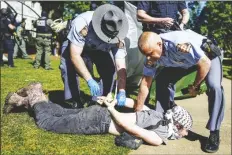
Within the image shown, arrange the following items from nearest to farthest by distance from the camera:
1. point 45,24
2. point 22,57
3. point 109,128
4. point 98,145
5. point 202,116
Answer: point 98,145, point 109,128, point 202,116, point 45,24, point 22,57

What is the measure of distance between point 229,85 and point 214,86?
565 cm

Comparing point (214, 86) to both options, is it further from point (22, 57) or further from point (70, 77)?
point (22, 57)

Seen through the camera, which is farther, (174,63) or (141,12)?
(141,12)

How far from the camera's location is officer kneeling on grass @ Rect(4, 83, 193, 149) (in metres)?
3.73

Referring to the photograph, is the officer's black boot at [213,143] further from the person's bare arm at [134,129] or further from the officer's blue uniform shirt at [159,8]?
the officer's blue uniform shirt at [159,8]

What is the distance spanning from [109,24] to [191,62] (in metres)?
0.88

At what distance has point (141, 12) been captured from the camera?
15.7ft

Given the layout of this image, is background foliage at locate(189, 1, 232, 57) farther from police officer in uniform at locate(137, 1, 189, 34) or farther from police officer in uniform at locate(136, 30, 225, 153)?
police officer in uniform at locate(136, 30, 225, 153)

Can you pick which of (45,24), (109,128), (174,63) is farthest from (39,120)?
(45,24)

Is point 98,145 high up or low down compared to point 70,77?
down

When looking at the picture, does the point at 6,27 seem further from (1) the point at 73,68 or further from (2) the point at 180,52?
(2) the point at 180,52

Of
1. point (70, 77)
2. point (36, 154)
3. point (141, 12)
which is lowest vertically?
point (36, 154)

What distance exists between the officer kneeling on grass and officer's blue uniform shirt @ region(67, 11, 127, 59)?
2.43 ft

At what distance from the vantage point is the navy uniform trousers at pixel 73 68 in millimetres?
4719
